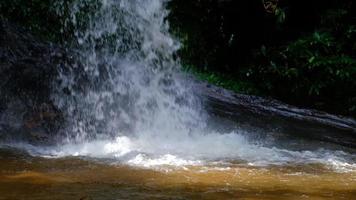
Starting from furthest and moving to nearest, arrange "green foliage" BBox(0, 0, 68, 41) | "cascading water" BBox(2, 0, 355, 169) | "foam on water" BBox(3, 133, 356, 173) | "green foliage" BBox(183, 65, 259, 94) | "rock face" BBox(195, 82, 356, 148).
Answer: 1. "green foliage" BBox(183, 65, 259, 94)
2. "green foliage" BBox(0, 0, 68, 41)
3. "rock face" BBox(195, 82, 356, 148)
4. "cascading water" BBox(2, 0, 355, 169)
5. "foam on water" BBox(3, 133, 356, 173)

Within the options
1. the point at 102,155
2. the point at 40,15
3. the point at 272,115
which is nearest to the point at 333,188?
the point at 102,155

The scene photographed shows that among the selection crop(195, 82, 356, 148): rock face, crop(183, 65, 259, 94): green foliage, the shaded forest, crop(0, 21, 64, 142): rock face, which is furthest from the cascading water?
crop(183, 65, 259, 94): green foliage

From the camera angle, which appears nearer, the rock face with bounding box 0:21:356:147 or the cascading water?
the cascading water

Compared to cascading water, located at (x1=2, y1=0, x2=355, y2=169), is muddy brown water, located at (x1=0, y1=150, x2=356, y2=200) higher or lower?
lower

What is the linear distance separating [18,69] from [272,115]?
3795 millimetres

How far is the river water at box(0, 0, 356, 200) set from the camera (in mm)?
4156

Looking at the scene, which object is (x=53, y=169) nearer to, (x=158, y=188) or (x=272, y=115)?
(x=158, y=188)

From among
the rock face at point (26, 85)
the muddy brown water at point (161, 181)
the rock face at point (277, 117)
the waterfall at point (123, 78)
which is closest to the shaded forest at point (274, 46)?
the waterfall at point (123, 78)

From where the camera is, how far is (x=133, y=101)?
24.7ft

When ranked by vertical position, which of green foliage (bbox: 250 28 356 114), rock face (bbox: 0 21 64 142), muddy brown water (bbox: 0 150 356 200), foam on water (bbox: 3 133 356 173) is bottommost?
muddy brown water (bbox: 0 150 356 200)

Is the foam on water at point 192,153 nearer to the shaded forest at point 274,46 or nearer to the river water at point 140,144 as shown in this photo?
the river water at point 140,144

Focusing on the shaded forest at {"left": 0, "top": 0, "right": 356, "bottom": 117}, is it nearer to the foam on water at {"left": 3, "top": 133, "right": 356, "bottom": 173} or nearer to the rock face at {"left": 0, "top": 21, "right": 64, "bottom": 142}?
the rock face at {"left": 0, "top": 21, "right": 64, "bottom": 142}

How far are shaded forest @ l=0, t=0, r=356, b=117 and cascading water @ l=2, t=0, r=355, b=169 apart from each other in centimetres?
48

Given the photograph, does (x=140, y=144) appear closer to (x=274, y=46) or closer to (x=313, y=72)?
(x=313, y=72)
